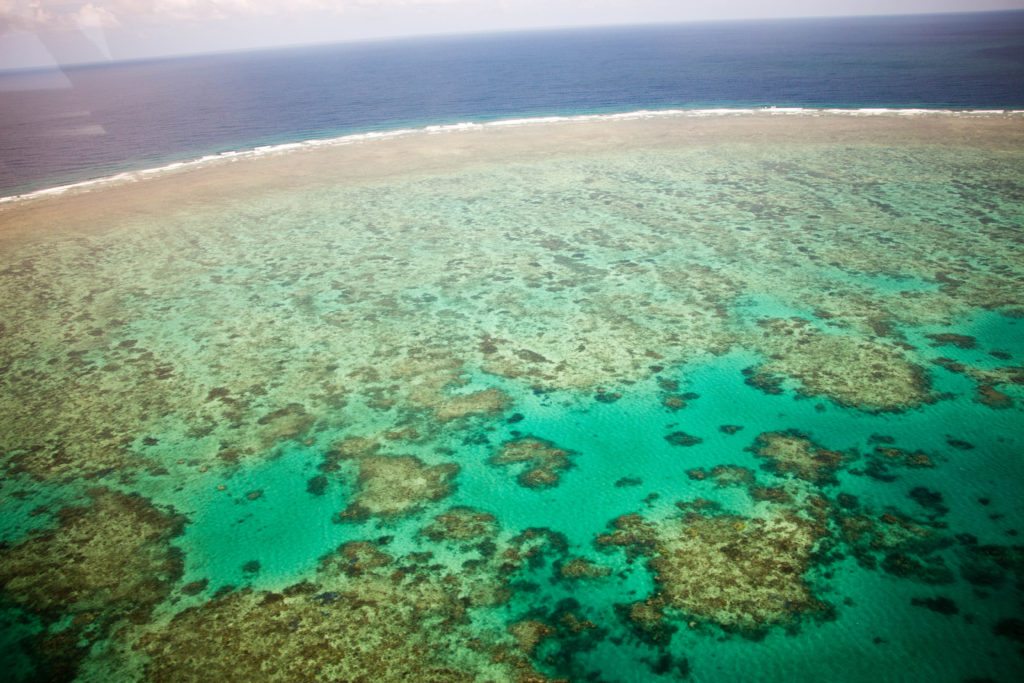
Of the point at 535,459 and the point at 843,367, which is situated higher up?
the point at 843,367

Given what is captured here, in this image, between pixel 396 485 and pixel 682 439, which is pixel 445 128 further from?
pixel 396 485

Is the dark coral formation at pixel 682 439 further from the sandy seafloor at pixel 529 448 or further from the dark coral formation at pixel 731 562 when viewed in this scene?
the dark coral formation at pixel 731 562

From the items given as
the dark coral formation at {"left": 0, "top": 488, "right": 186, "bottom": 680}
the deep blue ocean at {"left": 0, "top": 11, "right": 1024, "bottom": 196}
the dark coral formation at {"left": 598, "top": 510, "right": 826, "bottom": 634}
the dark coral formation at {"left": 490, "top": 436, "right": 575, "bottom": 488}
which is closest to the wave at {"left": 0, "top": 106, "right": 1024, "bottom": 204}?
the deep blue ocean at {"left": 0, "top": 11, "right": 1024, "bottom": 196}

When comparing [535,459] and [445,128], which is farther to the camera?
[445,128]

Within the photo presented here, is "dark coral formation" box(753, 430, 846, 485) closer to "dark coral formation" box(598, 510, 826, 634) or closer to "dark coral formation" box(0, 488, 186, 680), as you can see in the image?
"dark coral formation" box(598, 510, 826, 634)

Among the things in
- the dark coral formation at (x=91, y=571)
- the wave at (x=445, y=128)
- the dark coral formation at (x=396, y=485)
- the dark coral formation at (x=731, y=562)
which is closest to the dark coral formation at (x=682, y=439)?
the dark coral formation at (x=731, y=562)

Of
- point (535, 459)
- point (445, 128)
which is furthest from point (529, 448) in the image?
point (445, 128)

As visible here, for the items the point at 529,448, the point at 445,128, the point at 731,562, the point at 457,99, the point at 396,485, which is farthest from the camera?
the point at 457,99

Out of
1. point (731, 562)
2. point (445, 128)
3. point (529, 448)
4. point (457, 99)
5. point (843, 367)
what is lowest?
point (731, 562)
